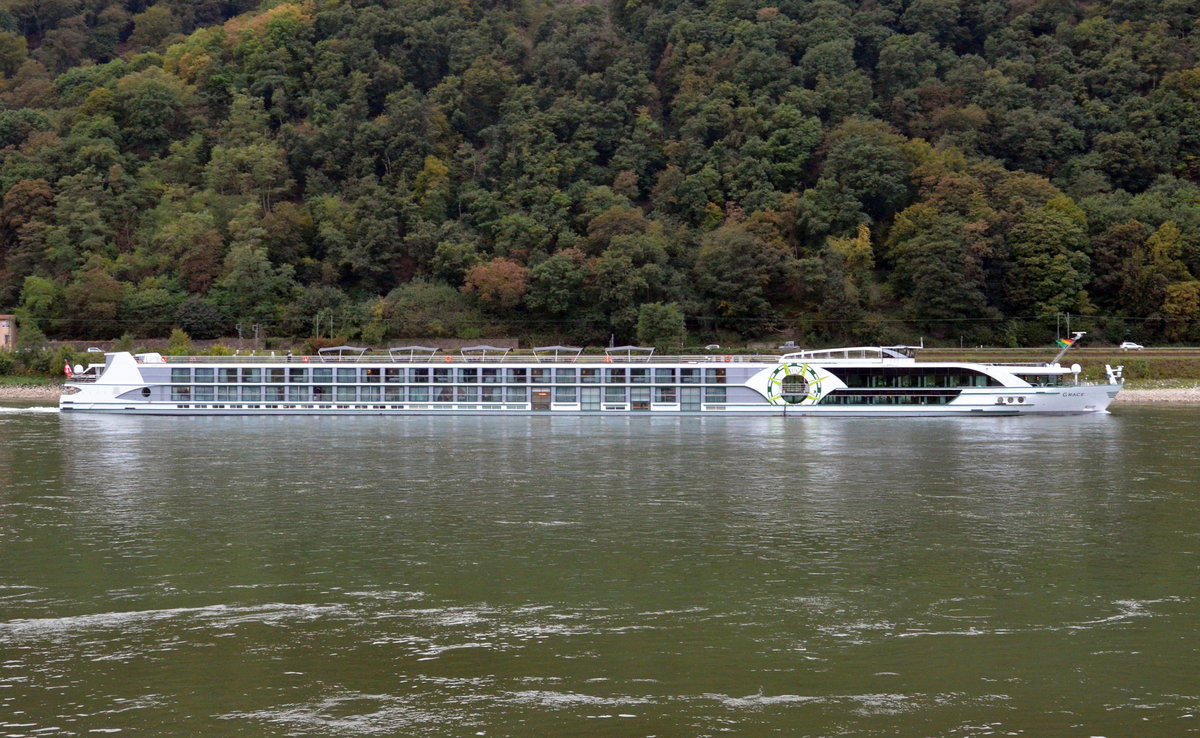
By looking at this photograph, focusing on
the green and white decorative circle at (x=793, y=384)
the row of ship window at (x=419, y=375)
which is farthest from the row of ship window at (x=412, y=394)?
the green and white decorative circle at (x=793, y=384)

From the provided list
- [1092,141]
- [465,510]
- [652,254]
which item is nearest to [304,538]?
[465,510]

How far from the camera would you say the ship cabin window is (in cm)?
6231

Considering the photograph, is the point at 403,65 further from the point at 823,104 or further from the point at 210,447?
the point at 210,447

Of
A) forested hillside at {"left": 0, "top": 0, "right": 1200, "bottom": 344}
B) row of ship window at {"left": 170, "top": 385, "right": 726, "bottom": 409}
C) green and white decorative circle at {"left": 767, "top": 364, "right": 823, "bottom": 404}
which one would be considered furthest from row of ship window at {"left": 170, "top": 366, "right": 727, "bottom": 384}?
forested hillside at {"left": 0, "top": 0, "right": 1200, "bottom": 344}

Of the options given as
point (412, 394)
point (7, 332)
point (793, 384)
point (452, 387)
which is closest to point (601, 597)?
point (793, 384)

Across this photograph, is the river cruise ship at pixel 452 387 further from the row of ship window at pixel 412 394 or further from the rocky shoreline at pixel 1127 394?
the rocky shoreline at pixel 1127 394

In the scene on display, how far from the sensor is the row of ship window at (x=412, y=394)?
6250 centimetres

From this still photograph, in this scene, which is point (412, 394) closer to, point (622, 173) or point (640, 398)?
point (640, 398)

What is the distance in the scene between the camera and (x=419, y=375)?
63.1 metres

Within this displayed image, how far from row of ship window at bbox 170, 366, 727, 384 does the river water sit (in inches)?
888

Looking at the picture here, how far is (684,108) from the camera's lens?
4109 inches

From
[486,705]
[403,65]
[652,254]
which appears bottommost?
[486,705]

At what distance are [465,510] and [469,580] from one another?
7.83m

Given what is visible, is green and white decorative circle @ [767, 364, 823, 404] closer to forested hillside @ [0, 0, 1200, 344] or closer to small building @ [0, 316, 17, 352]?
forested hillside @ [0, 0, 1200, 344]
